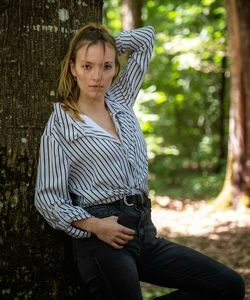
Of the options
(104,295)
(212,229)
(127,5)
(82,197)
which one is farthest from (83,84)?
(127,5)

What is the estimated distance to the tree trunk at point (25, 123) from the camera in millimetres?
2930

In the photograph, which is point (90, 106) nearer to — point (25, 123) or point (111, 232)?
point (25, 123)

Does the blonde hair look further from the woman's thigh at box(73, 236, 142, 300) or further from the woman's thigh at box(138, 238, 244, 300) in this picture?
the woman's thigh at box(138, 238, 244, 300)

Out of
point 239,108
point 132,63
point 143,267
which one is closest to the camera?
point 143,267

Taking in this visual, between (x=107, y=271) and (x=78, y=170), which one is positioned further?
(x=78, y=170)

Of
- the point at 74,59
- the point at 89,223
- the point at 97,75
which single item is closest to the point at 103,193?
the point at 89,223

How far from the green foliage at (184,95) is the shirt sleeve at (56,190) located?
346 inches

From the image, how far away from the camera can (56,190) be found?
2.68 meters

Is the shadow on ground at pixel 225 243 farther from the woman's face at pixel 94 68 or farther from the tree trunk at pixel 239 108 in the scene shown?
the woman's face at pixel 94 68

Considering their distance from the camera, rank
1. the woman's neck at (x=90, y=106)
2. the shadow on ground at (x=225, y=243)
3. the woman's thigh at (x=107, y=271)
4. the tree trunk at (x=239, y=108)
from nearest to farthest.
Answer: the woman's thigh at (x=107, y=271), the woman's neck at (x=90, y=106), the shadow on ground at (x=225, y=243), the tree trunk at (x=239, y=108)

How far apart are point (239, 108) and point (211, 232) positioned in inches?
92.4

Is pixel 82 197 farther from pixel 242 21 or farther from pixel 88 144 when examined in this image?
pixel 242 21

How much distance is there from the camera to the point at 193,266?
284 cm

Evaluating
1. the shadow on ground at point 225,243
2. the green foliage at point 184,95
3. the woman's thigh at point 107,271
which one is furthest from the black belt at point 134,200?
the green foliage at point 184,95
